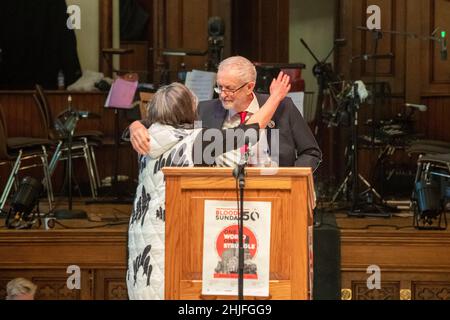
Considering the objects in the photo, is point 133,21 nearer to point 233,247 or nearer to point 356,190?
point 356,190

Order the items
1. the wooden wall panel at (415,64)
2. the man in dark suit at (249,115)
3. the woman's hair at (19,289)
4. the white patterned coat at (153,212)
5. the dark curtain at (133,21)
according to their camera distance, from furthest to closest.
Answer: the dark curtain at (133,21) → the wooden wall panel at (415,64) → the woman's hair at (19,289) → the man in dark suit at (249,115) → the white patterned coat at (153,212)

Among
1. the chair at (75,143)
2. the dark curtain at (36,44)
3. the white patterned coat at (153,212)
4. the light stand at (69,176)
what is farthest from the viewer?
the dark curtain at (36,44)

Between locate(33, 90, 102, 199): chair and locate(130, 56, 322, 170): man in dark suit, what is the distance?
126 inches

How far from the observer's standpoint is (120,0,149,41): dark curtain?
10680mm

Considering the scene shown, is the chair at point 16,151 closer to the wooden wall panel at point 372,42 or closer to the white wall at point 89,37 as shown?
the white wall at point 89,37

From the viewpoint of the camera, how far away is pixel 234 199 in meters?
3.62

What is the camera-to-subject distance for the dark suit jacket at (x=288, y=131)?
4391mm

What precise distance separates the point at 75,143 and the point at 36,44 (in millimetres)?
1652

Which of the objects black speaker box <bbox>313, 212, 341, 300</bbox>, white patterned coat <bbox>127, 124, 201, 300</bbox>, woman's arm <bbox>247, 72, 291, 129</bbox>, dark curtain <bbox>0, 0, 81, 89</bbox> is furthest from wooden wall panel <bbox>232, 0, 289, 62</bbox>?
white patterned coat <bbox>127, 124, 201, 300</bbox>

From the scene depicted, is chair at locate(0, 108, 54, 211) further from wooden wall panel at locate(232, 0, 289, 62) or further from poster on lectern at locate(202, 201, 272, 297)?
poster on lectern at locate(202, 201, 272, 297)

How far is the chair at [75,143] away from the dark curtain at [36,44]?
109 cm

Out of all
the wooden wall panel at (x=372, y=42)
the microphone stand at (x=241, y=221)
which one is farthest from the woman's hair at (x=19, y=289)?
the wooden wall panel at (x=372, y=42)
